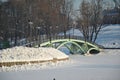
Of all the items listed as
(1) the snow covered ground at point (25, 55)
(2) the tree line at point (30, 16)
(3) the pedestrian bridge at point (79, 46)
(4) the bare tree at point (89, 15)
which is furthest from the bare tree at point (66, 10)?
(1) the snow covered ground at point (25, 55)

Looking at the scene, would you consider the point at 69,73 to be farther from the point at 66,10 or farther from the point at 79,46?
the point at 66,10

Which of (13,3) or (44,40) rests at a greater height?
(13,3)

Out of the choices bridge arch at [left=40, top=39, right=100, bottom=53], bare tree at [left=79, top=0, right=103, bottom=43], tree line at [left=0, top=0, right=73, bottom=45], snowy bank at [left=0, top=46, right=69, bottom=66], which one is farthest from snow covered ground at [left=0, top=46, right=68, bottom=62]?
bare tree at [left=79, top=0, right=103, bottom=43]

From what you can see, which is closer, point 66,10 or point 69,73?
point 69,73

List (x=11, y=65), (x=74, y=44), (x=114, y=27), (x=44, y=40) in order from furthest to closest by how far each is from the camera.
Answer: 1. (x=114, y=27)
2. (x=74, y=44)
3. (x=44, y=40)
4. (x=11, y=65)

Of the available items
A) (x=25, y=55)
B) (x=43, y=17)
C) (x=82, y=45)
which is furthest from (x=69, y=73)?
(x=43, y=17)

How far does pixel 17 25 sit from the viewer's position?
37.8 m

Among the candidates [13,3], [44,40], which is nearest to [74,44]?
[44,40]

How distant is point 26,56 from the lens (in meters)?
19.8

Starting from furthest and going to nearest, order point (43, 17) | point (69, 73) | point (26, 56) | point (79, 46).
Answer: point (43, 17), point (79, 46), point (26, 56), point (69, 73)

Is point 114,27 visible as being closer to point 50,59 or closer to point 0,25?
point 0,25

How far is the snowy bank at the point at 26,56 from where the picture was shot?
19.1 metres

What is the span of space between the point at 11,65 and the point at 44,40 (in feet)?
33.3

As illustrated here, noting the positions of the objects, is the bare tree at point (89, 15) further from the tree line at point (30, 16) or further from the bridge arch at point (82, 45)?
the bridge arch at point (82, 45)
